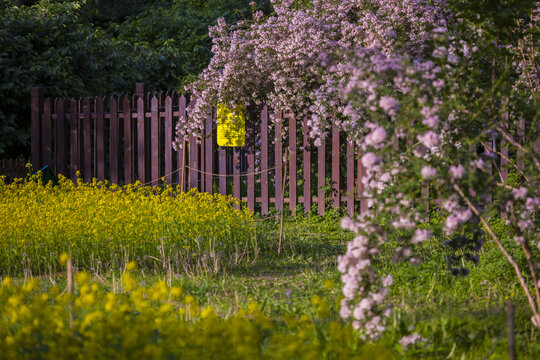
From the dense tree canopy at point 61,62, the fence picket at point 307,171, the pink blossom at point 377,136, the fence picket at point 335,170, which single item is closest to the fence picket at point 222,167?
the fence picket at point 307,171

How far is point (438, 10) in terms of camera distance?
327 inches

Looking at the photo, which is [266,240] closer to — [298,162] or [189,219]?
[189,219]

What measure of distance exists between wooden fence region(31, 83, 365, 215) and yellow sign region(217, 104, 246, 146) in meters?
0.13

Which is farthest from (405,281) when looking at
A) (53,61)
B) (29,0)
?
(29,0)

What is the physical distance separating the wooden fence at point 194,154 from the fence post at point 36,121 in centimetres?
2

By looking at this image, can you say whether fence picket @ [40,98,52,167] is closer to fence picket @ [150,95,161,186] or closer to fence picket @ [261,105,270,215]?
fence picket @ [150,95,161,186]

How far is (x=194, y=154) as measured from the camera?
9.56m

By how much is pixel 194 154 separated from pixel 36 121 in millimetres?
3176

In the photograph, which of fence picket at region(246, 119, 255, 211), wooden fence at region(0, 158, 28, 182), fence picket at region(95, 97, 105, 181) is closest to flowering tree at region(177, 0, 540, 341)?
fence picket at region(246, 119, 255, 211)

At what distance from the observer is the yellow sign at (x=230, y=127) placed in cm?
925

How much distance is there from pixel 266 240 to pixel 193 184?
334 centimetres

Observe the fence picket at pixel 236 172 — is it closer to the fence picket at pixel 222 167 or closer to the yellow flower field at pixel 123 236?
the fence picket at pixel 222 167

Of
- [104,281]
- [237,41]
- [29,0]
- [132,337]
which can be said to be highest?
[29,0]

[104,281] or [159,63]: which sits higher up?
[159,63]
